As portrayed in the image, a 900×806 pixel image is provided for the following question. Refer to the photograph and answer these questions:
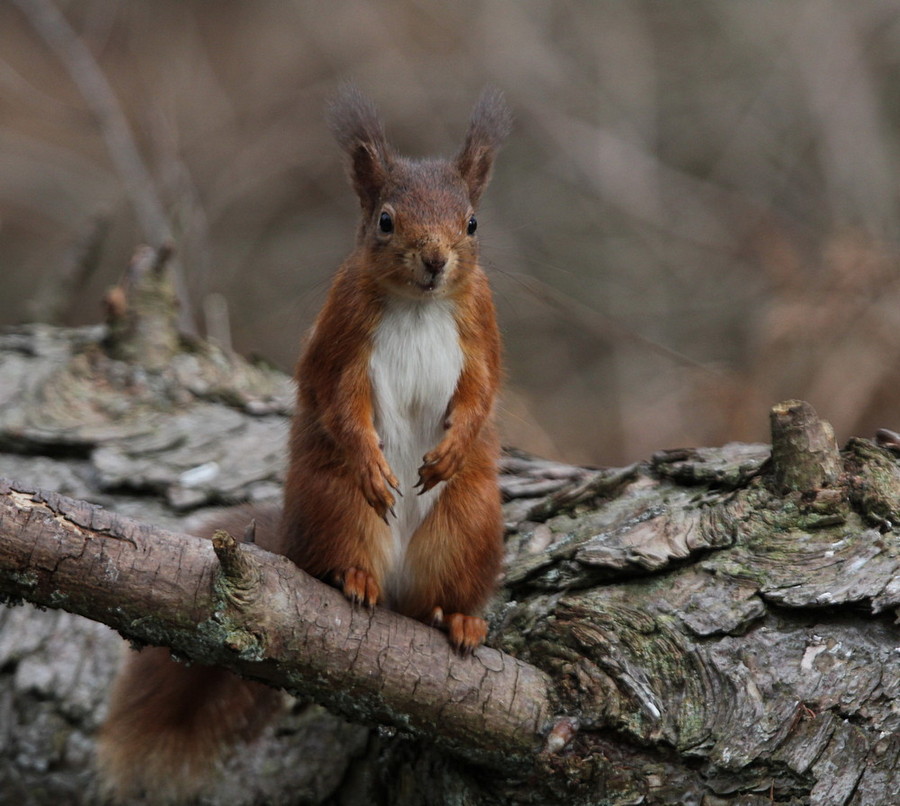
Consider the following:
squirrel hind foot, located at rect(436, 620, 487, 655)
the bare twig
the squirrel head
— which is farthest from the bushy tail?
the bare twig

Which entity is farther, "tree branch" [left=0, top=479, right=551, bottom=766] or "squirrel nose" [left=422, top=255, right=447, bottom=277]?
"squirrel nose" [left=422, top=255, right=447, bottom=277]

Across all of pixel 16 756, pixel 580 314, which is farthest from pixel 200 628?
pixel 580 314

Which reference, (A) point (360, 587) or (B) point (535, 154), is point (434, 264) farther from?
(B) point (535, 154)

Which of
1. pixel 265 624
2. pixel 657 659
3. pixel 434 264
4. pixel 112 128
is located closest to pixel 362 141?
pixel 434 264

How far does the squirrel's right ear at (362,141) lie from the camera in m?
2.15

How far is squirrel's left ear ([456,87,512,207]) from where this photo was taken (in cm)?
222

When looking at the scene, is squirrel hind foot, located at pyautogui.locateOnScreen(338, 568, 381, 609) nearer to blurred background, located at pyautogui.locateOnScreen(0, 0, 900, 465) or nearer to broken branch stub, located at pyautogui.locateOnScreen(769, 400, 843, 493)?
broken branch stub, located at pyautogui.locateOnScreen(769, 400, 843, 493)

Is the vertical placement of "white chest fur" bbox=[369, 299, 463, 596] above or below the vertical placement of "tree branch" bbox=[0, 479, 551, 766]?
above

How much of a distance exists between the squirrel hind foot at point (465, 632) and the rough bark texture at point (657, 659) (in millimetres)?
105

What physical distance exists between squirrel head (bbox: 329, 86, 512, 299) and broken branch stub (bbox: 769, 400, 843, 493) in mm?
624

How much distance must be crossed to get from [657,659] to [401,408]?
64 centimetres

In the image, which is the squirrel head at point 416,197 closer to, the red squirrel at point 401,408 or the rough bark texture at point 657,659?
the red squirrel at point 401,408

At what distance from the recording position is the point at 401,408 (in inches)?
82.4

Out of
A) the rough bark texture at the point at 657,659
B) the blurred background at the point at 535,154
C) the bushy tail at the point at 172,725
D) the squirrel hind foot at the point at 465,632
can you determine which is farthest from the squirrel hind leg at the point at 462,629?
the blurred background at the point at 535,154
